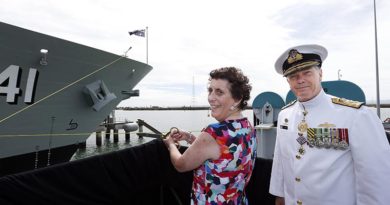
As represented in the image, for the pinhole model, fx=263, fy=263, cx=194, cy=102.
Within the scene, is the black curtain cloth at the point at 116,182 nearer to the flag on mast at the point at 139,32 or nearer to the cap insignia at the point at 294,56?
the cap insignia at the point at 294,56

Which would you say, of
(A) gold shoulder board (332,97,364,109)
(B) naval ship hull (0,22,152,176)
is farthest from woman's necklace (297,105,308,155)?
(B) naval ship hull (0,22,152,176)

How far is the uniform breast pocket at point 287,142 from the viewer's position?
1730 mm

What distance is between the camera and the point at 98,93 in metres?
10.2

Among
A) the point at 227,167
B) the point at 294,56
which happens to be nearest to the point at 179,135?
the point at 227,167

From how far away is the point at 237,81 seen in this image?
162 centimetres

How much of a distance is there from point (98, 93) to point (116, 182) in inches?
337

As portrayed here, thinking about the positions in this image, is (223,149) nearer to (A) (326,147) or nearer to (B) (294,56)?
(A) (326,147)

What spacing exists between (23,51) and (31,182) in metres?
6.74

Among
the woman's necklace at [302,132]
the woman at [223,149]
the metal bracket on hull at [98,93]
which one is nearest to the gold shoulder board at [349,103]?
the woman's necklace at [302,132]

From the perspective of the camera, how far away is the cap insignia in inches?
65.4

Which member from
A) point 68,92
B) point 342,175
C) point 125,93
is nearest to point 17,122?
point 68,92

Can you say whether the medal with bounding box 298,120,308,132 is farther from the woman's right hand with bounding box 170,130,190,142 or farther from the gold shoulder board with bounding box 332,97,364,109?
the woman's right hand with bounding box 170,130,190,142

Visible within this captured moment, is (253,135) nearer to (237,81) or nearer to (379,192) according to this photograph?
(237,81)

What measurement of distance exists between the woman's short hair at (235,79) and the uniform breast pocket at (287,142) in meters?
0.41
